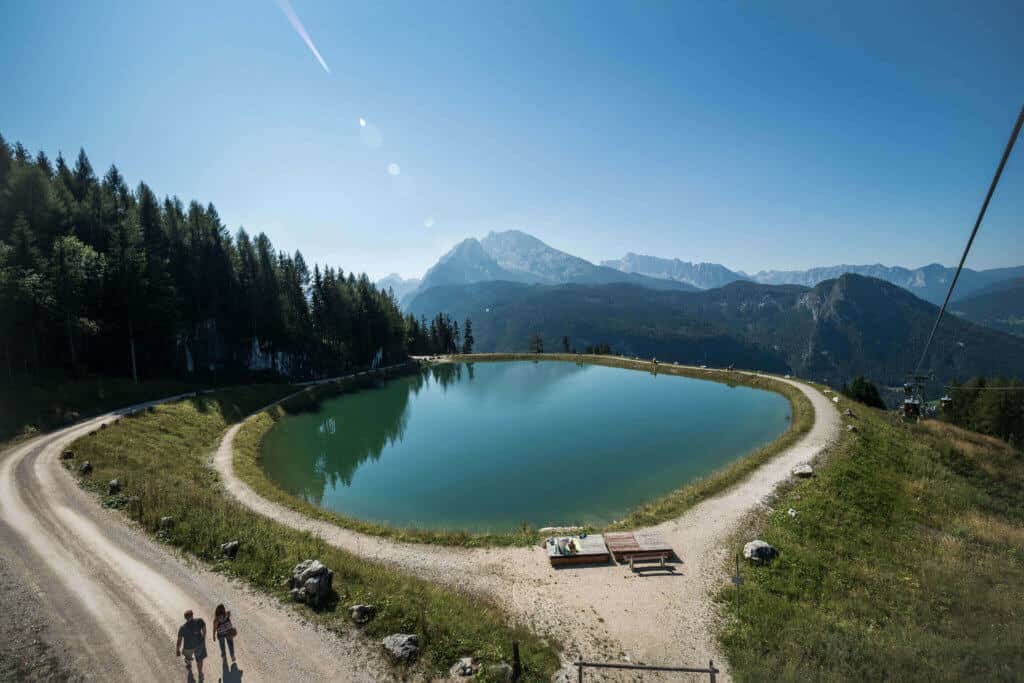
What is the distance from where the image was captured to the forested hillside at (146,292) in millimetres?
43781

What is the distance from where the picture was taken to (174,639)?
12500mm

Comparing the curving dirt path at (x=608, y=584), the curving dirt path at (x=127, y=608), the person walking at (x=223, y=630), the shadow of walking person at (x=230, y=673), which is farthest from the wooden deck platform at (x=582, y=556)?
the person walking at (x=223, y=630)

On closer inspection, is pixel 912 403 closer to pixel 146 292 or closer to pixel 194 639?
pixel 194 639

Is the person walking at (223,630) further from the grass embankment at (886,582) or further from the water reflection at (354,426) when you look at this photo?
the water reflection at (354,426)

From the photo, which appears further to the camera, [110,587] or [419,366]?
[419,366]

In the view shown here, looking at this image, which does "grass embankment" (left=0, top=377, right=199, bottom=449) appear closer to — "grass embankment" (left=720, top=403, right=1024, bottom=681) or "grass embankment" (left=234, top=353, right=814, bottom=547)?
"grass embankment" (left=234, top=353, right=814, bottom=547)

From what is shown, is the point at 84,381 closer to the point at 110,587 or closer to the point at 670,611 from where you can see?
the point at 110,587

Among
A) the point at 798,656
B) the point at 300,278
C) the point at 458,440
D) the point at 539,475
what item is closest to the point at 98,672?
the point at 798,656

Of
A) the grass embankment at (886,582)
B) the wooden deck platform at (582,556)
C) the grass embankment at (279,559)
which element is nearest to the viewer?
the grass embankment at (886,582)

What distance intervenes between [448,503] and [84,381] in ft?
158

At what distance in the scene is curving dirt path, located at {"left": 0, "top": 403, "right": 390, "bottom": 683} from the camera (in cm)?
1159

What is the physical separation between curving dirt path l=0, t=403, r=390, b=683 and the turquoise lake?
11.4 meters

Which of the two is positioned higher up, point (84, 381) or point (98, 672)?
point (98, 672)

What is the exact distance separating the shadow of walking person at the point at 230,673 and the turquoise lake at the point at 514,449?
13.4m
